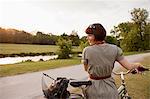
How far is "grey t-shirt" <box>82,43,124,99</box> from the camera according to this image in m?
2.73

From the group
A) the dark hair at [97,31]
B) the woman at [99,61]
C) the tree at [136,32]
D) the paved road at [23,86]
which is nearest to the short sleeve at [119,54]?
the woman at [99,61]

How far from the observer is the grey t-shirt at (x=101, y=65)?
273cm

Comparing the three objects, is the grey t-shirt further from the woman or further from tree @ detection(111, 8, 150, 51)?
tree @ detection(111, 8, 150, 51)

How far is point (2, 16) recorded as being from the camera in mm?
5652

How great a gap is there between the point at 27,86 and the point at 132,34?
12.5 feet

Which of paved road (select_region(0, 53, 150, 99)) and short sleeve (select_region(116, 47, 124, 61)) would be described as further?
paved road (select_region(0, 53, 150, 99))

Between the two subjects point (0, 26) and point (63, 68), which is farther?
point (63, 68)

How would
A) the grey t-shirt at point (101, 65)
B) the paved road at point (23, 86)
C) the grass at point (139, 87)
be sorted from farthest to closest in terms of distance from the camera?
the grass at point (139, 87) → the paved road at point (23, 86) → the grey t-shirt at point (101, 65)

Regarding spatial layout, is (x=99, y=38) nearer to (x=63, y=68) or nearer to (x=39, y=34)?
(x=39, y=34)

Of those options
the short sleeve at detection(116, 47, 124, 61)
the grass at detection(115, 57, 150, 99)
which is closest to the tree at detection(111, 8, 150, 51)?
the grass at detection(115, 57, 150, 99)

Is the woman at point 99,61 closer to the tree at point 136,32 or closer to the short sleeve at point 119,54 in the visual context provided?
the short sleeve at point 119,54

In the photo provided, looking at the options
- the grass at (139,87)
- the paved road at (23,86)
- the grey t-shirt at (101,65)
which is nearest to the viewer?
the grey t-shirt at (101,65)

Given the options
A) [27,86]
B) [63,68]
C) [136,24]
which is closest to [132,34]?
[136,24]

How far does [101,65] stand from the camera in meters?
2.72
